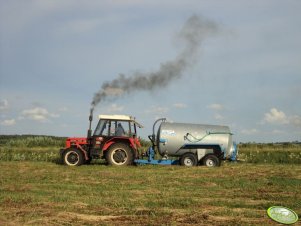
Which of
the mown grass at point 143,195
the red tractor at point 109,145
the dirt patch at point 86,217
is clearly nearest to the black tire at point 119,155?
the red tractor at point 109,145

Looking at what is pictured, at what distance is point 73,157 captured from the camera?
66.9ft

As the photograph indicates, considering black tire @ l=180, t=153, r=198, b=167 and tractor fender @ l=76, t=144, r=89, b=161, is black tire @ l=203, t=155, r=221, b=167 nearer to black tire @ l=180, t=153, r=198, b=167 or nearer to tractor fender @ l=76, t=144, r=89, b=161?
black tire @ l=180, t=153, r=198, b=167

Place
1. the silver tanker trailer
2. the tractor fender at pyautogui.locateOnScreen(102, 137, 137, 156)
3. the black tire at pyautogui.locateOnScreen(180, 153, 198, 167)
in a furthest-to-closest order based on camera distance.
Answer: the silver tanker trailer → the black tire at pyautogui.locateOnScreen(180, 153, 198, 167) → the tractor fender at pyautogui.locateOnScreen(102, 137, 137, 156)

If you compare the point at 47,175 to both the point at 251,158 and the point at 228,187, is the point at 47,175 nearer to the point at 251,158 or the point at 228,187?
the point at 228,187

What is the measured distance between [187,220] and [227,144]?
13469 mm

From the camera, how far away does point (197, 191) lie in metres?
12.6

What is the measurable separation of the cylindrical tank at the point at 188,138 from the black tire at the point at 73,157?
391 cm

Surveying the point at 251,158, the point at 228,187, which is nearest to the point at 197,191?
the point at 228,187

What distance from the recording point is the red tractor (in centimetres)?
2022

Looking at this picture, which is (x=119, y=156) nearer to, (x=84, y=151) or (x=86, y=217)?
(x=84, y=151)

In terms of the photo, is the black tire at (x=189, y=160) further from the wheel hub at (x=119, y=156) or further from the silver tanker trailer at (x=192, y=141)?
the wheel hub at (x=119, y=156)

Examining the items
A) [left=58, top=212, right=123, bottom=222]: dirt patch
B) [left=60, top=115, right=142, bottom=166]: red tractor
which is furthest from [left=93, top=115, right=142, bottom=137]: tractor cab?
[left=58, top=212, right=123, bottom=222]: dirt patch

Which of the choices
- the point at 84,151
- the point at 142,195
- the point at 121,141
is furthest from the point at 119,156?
the point at 142,195

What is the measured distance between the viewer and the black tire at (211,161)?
2095 centimetres
